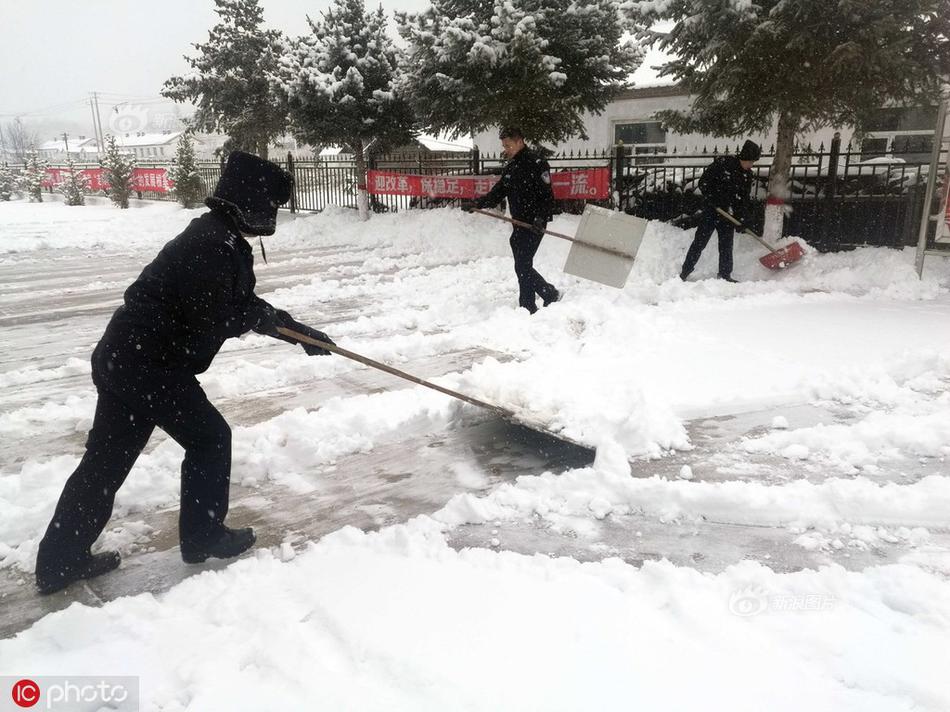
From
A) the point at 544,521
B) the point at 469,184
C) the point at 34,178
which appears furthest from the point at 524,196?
the point at 34,178

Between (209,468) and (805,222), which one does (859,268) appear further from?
(209,468)

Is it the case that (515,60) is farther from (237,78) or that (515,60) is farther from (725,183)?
(237,78)

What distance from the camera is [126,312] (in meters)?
2.58

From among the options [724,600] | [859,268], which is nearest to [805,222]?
[859,268]

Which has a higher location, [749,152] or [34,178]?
[34,178]

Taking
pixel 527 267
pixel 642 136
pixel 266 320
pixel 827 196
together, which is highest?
pixel 642 136

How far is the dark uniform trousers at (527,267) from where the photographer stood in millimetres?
6758

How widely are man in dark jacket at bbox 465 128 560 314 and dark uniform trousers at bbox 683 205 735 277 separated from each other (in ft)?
8.56

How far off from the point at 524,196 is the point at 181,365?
15.5 ft

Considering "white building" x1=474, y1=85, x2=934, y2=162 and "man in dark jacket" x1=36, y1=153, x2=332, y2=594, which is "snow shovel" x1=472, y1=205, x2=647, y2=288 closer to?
"man in dark jacket" x1=36, y1=153, x2=332, y2=594

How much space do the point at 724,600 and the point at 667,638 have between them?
37 cm

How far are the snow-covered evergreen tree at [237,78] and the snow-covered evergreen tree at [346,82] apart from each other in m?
2.93

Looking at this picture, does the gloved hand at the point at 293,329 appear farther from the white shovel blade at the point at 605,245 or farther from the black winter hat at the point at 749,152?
the black winter hat at the point at 749,152

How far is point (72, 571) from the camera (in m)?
2.76
